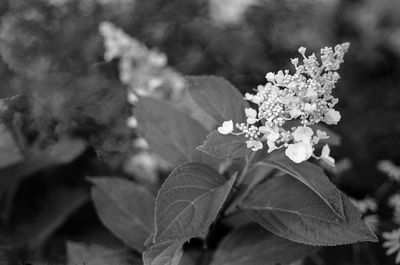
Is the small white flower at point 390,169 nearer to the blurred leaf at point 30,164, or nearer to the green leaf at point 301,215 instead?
the green leaf at point 301,215

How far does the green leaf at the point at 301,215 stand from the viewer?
795 mm

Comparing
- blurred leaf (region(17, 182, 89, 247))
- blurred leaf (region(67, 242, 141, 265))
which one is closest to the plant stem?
blurred leaf (region(67, 242, 141, 265))

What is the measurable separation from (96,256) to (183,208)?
0.27 m

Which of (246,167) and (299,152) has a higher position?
(299,152)

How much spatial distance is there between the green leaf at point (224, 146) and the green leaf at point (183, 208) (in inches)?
2.3

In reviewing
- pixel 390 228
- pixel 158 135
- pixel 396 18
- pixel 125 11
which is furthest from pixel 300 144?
pixel 396 18

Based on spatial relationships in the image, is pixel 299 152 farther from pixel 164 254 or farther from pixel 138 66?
pixel 138 66

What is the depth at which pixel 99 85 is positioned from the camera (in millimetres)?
1312

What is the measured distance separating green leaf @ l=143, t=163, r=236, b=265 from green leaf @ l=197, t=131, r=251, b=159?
59 millimetres

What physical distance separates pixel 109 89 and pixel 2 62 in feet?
0.82

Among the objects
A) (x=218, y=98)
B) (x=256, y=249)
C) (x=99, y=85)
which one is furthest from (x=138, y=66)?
(x=256, y=249)

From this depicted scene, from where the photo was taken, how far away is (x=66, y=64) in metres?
1.42

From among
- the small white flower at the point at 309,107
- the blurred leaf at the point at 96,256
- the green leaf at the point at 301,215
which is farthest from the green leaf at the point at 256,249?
the small white flower at the point at 309,107

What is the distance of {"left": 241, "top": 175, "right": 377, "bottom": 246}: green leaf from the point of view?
795mm
